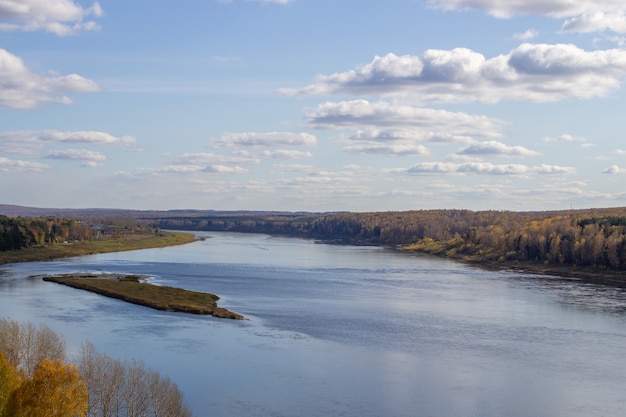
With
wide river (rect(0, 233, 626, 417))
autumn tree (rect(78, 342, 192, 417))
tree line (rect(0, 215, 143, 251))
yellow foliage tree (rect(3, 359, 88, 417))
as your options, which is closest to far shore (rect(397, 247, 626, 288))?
wide river (rect(0, 233, 626, 417))

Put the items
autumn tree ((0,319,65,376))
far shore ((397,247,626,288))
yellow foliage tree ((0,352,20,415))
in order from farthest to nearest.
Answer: far shore ((397,247,626,288)) < autumn tree ((0,319,65,376)) < yellow foliage tree ((0,352,20,415))

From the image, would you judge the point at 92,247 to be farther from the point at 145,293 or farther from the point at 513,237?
the point at 513,237

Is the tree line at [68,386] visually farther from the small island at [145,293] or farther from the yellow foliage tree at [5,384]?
the small island at [145,293]

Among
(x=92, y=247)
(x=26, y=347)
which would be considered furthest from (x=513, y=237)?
(x=26, y=347)

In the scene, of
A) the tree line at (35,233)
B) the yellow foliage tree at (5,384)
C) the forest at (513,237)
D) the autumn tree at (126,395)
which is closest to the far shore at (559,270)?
the forest at (513,237)

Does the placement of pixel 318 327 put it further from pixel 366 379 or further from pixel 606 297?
pixel 606 297

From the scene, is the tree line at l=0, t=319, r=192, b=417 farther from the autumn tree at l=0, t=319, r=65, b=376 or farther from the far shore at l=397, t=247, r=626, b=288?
the far shore at l=397, t=247, r=626, b=288
